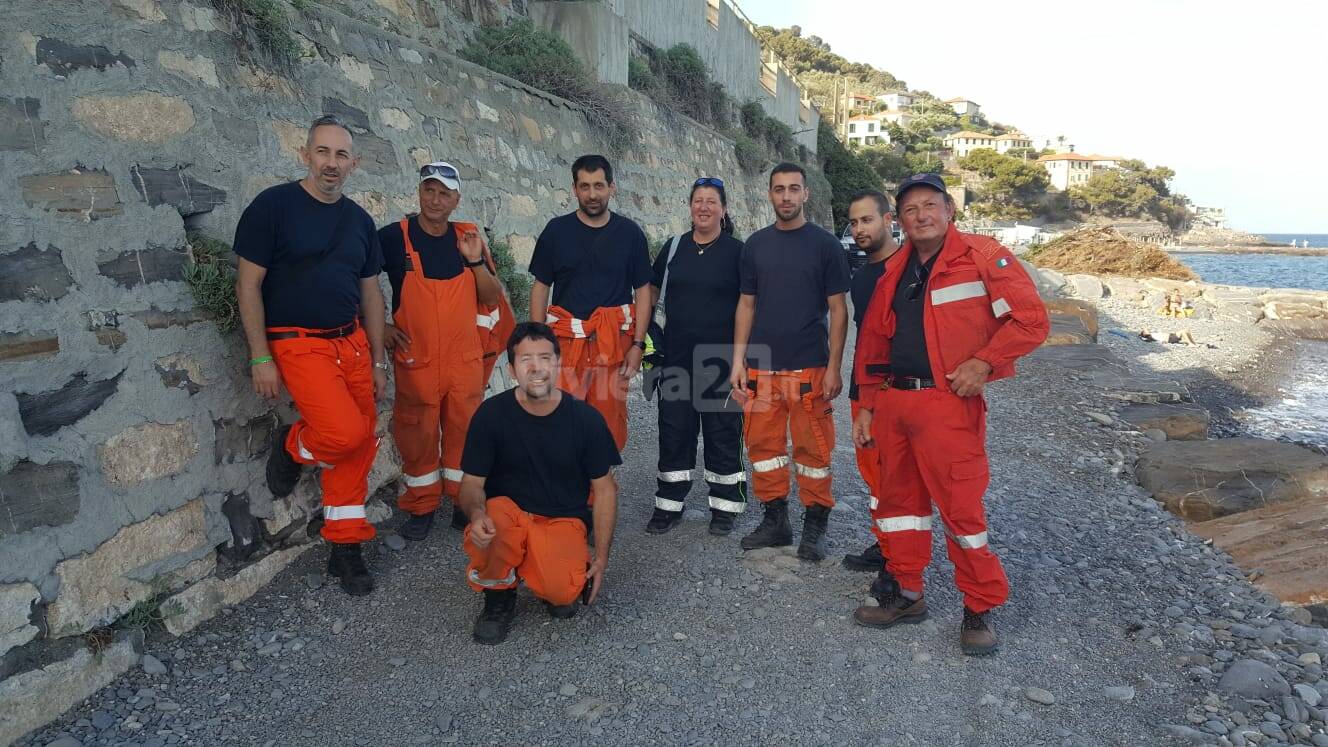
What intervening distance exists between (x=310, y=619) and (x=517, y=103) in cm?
458

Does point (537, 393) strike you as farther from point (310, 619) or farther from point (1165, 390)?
point (1165, 390)

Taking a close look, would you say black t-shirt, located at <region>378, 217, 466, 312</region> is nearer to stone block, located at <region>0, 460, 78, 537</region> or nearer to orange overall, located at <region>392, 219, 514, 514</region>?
orange overall, located at <region>392, 219, 514, 514</region>

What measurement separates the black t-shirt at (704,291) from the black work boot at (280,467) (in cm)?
197

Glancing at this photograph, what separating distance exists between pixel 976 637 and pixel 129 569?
10.7 ft

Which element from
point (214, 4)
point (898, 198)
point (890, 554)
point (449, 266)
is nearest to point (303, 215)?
point (449, 266)

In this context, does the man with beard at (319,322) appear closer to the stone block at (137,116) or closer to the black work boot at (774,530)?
the stone block at (137,116)

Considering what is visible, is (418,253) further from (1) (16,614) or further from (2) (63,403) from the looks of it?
(1) (16,614)

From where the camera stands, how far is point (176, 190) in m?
3.10

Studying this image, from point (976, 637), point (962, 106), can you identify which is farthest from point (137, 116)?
point (962, 106)

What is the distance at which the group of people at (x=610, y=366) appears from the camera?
3.01m

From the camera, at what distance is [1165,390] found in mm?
8391

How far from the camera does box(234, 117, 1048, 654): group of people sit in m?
3.01

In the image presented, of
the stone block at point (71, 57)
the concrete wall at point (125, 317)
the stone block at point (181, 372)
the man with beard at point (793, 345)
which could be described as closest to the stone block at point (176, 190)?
the concrete wall at point (125, 317)

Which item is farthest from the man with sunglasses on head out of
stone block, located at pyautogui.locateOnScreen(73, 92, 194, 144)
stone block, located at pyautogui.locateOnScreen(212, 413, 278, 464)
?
stone block, located at pyautogui.locateOnScreen(73, 92, 194, 144)
